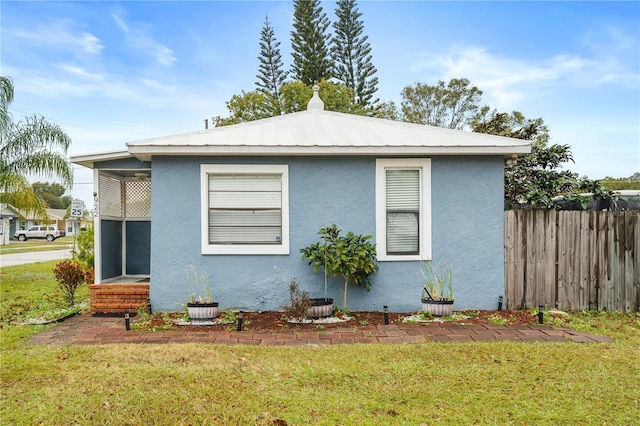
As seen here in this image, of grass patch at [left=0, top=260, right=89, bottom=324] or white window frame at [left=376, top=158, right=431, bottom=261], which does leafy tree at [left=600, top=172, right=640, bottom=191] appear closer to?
white window frame at [left=376, top=158, right=431, bottom=261]

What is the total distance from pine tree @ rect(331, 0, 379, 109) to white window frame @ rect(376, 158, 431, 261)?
20.9m

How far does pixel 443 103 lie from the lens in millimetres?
31281

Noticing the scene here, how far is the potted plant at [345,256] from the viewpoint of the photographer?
Answer: 7.20 meters

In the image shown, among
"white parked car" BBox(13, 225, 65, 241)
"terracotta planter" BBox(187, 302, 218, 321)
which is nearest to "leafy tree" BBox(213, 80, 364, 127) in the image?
"terracotta planter" BBox(187, 302, 218, 321)

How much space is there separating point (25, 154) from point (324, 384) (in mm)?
12293

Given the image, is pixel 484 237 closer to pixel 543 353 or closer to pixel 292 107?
pixel 543 353

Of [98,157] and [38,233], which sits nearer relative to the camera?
[98,157]

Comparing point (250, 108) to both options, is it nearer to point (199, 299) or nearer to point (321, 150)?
point (321, 150)

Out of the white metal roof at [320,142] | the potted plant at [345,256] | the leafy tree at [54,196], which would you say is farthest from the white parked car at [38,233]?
the potted plant at [345,256]

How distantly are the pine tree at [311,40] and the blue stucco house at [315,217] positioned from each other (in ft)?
68.7

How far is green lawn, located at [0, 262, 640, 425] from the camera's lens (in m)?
3.84

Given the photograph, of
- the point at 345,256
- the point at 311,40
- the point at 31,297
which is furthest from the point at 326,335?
the point at 311,40

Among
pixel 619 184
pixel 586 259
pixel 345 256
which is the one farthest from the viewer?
pixel 619 184

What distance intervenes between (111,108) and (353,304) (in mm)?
10098
